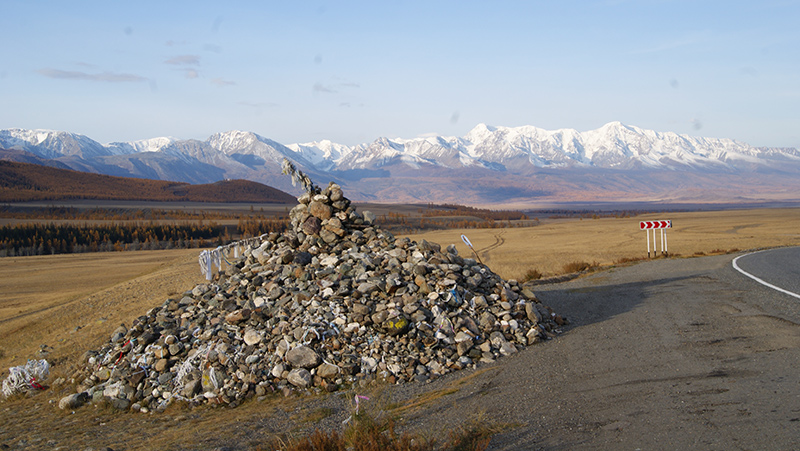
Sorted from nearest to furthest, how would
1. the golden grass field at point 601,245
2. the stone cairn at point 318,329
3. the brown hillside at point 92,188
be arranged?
the stone cairn at point 318,329, the golden grass field at point 601,245, the brown hillside at point 92,188

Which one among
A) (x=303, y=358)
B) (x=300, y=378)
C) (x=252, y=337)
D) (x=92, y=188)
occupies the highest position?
(x=92, y=188)

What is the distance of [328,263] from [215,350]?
2.99 metres

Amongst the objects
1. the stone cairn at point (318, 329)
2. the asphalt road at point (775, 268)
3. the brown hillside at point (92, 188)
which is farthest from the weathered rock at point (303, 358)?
the brown hillside at point (92, 188)

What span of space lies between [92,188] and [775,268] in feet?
563

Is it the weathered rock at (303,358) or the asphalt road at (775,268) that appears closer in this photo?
the weathered rock at (303,358)

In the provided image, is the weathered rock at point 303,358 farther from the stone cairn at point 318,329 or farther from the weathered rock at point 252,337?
the weathered rock at point 252,337

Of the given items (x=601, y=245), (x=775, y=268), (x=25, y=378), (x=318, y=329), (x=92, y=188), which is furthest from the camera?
(x=92, y=188)

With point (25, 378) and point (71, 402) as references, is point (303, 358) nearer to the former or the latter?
point (71, 402)

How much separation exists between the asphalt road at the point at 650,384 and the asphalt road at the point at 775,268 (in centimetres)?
260

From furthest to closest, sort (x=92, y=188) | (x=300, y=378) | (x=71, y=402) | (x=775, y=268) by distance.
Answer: (x=92, y=188) → (x=775, y=268) → (x=71, y=402) → (x=300, y=378)

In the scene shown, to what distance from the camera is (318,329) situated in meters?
9.04

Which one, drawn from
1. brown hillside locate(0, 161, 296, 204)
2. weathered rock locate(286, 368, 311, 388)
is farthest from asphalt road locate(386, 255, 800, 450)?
brown hillside locate(0, 161, 296, 204)

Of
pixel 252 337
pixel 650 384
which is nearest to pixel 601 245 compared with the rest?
pixel 650 384

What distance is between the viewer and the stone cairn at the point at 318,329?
27.9 ft
